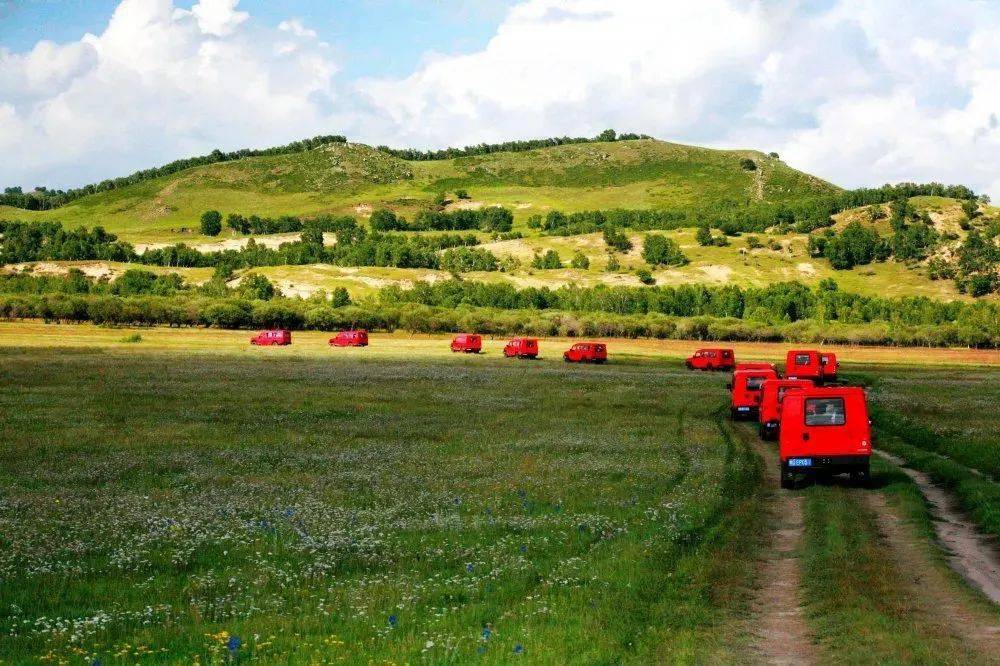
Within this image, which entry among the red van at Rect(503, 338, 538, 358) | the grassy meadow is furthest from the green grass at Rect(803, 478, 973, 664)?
the red van at Rect(503, 338, 538, 358)

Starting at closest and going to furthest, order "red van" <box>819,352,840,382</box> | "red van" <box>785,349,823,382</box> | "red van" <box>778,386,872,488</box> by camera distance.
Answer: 1. "red van" <box>778,386,872,488</box>
2. "red van" <box>785,349,823,382</box>
3. "red van" <box>819,352,840,382</box>

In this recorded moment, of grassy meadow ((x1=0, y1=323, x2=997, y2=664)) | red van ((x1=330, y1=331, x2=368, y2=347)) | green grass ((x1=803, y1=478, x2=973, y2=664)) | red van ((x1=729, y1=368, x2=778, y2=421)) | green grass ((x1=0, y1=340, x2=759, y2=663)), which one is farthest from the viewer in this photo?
red van ((x1=330, y1=331, x2=368, y2=347))

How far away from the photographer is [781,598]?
16047 mm

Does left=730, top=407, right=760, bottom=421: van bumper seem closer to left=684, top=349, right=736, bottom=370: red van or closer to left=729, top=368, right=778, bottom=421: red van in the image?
left=729, top=368, right=778, bottom=421: red van

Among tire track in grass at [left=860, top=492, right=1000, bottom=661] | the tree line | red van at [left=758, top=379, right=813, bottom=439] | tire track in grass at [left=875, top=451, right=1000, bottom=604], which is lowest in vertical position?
tire track in grass at [left=875, top=451, right=1000, bottom=604]

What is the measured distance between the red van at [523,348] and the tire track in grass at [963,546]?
7921cm

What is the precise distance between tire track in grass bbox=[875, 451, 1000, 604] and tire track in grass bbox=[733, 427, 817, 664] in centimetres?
235

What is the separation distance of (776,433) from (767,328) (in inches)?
4915

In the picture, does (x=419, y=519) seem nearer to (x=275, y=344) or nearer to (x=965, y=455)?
(x=965, y=455)

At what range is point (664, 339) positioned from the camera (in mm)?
165000

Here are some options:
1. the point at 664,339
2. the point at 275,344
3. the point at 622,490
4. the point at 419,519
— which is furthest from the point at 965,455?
the point at 664,339

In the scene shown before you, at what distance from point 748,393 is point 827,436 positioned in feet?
68.3

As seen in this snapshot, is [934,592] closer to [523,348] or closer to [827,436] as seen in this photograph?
[827,436]

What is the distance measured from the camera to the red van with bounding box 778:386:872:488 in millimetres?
29031
